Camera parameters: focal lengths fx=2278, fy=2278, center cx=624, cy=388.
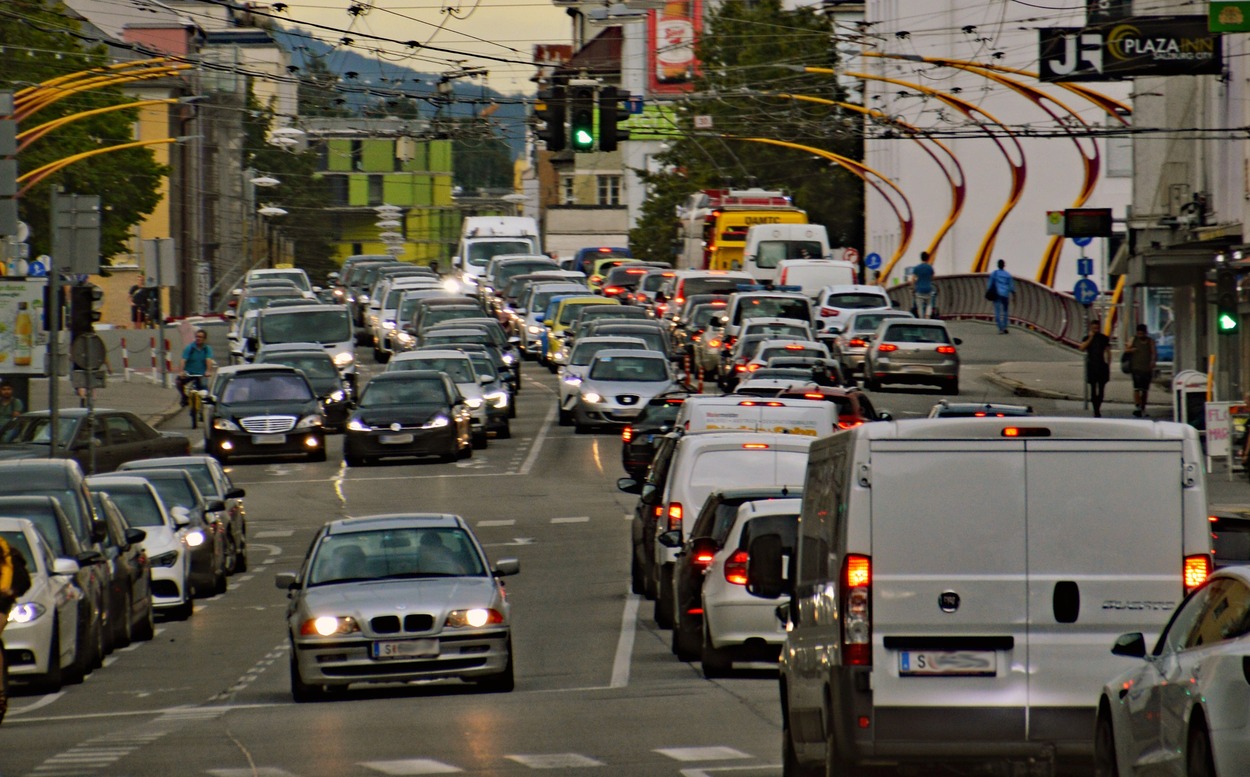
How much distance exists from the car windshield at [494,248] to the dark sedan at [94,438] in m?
42.3

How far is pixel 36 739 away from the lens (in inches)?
553

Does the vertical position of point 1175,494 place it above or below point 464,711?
above

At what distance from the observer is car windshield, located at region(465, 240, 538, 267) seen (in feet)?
249

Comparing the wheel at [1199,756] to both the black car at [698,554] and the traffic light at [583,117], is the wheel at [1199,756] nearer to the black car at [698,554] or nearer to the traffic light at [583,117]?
the black car at [698,554]

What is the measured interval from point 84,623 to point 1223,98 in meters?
31.5

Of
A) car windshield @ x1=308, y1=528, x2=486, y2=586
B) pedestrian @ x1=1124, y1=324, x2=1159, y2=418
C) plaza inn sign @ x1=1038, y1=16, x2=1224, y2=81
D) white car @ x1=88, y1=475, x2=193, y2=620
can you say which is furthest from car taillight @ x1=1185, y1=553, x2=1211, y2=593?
pedestrian @ x1=1124, y1=324, x2=1159, y2=418

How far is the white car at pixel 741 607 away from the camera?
646 inches

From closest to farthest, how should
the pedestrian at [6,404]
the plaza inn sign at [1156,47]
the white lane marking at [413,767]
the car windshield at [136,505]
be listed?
the white lane marking at [413,767]
the car windshield at [136,505]
the pedestrian at [6,404]
the plaza inn sign at [1156,47]

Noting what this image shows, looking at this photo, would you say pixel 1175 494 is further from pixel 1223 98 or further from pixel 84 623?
pixel 1223 98

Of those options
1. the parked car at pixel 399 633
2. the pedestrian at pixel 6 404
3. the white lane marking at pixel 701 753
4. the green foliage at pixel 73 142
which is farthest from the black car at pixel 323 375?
the white lane marking at pixel 701 753

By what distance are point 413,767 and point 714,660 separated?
487 cm

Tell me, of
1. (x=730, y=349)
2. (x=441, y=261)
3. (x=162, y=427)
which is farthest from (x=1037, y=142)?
(x=441, y=261)

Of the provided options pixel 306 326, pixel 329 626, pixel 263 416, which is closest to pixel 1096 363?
pixel 263 416

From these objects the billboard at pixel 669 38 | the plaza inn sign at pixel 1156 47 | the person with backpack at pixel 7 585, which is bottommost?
the person with backpack at pixel 7 585
